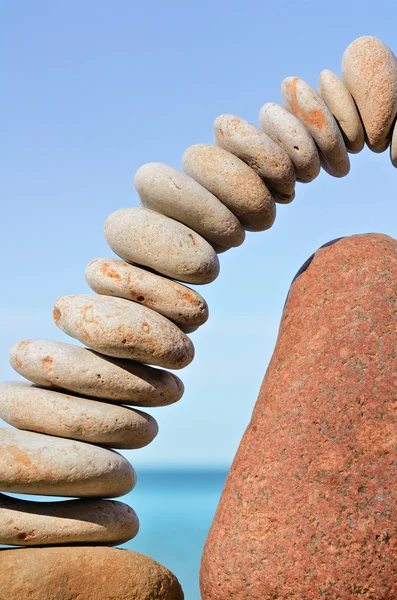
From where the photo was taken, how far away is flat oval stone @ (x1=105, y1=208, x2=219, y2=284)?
4309 millimetres

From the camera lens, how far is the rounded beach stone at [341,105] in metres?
4.74

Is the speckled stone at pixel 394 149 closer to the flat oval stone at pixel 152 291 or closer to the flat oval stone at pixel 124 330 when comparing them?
the flat oval stone at pixel 152 291

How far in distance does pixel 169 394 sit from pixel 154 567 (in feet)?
3.00

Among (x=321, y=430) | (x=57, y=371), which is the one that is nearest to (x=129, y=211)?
(x=57, y=371)

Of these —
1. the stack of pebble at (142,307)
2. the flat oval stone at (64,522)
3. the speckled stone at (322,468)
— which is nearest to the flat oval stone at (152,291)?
the stack of pebble at (142,307)

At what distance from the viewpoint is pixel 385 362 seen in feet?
12.8

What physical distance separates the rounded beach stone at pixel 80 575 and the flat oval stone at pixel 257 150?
217 centimetres

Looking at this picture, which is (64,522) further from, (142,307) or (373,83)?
(373,83)

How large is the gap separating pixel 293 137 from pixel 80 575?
8.44 feet

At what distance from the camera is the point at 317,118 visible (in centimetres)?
457

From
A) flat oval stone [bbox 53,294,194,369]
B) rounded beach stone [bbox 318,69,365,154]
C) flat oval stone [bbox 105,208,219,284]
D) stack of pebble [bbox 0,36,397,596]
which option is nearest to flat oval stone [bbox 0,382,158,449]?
stack of pebble [bbox 0,36,397,596]

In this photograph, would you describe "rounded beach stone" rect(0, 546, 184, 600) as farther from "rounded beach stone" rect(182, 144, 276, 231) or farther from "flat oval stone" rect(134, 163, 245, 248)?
"rounded beach stone" rect(182, 144, 276, 231)

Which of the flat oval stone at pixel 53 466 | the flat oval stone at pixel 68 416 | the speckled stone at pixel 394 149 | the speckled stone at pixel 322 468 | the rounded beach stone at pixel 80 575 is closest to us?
the speckled stone at pixel 322 468

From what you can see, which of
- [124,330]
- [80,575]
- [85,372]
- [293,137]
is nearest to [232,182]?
[293,137]
